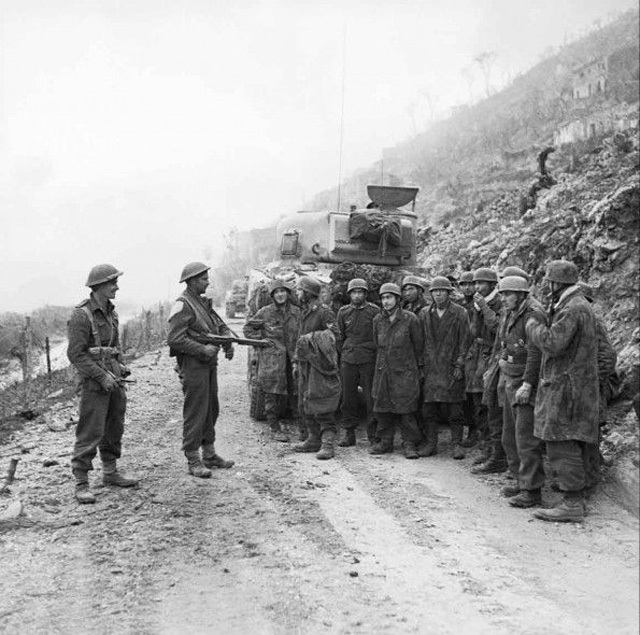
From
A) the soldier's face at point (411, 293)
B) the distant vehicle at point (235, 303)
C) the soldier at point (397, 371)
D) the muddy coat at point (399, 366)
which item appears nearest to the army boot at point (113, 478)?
the soldier at point (397, 371)

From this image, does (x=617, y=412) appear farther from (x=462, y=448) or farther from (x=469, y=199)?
(x=469, y=199)

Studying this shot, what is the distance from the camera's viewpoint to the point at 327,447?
6902 mm

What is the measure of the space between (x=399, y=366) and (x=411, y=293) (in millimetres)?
876

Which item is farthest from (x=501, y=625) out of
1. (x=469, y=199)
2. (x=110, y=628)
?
(x=469, y=199)

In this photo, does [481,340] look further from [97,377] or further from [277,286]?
[97,377]

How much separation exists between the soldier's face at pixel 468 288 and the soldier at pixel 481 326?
31 cm

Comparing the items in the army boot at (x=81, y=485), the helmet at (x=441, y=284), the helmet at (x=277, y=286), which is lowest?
the army boot at (x=81, y=485)

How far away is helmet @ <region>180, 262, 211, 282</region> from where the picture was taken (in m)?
6.29

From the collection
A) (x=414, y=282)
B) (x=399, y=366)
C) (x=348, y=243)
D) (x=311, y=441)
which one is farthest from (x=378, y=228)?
(x=311, y=441)

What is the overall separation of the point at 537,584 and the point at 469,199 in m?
24.8

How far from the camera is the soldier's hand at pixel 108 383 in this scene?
564cm

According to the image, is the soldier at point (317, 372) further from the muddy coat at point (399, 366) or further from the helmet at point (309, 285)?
the muddy coat at point (399, 366)

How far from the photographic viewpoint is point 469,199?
27.5m

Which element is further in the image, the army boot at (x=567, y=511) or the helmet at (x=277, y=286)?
the helmet at (x=277, y=286)
